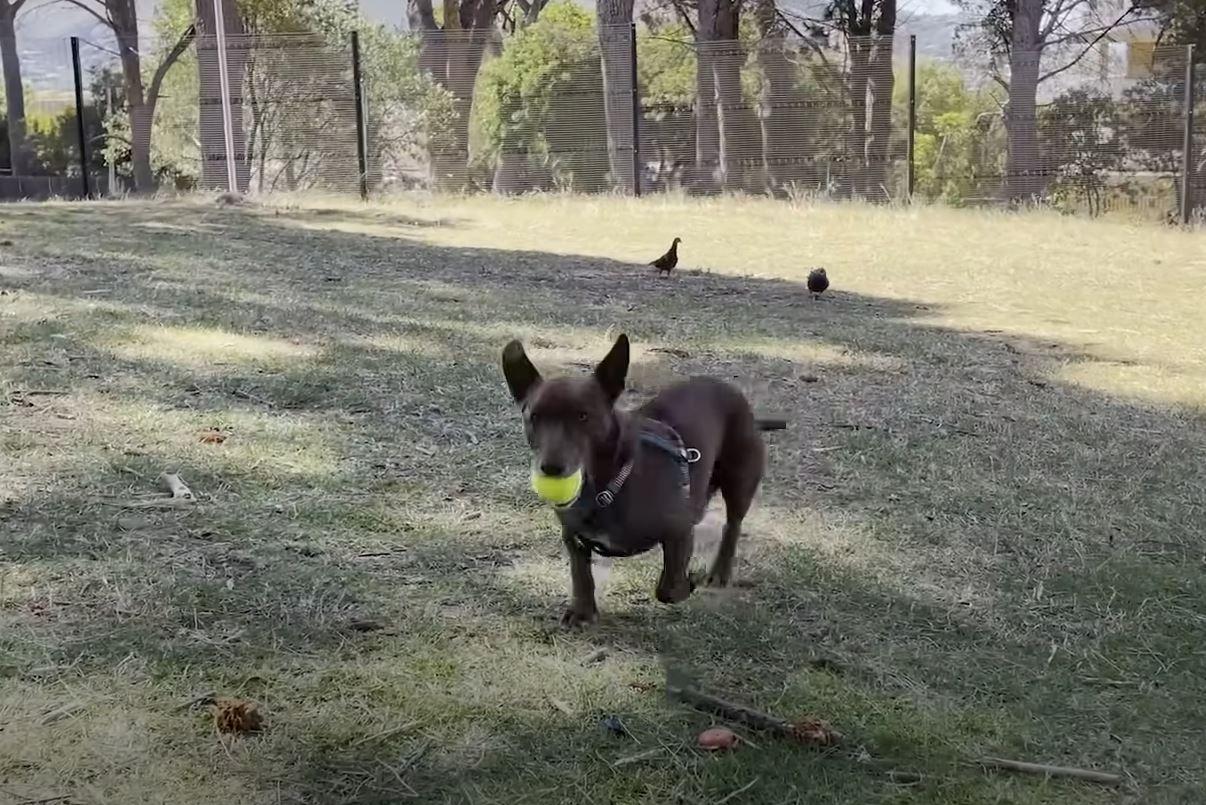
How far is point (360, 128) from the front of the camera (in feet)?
49.4

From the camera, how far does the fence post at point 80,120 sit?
15.5 metres

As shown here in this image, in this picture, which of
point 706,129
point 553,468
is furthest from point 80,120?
point 553,468

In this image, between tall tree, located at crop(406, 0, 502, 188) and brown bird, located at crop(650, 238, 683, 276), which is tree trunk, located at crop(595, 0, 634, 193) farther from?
brown bird, located at crop(650, 238, 683, 276)

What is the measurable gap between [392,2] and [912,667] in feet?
→ 79.2

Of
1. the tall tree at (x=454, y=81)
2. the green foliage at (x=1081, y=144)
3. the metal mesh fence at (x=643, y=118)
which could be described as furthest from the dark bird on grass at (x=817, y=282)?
the tall tree at (x=454, y=81)

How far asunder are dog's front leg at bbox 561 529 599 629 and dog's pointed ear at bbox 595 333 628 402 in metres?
0.44

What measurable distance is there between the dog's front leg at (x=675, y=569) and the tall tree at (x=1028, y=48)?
12.8m

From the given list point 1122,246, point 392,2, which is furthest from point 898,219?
point 392,2

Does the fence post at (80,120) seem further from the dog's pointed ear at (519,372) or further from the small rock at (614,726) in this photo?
the small rock at (614,726)

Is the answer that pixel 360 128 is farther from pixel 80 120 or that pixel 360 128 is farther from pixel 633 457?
pixel 633 457

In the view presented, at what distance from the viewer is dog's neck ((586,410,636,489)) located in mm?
2352

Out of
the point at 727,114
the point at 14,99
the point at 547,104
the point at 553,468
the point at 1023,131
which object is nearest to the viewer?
the point at 553,468

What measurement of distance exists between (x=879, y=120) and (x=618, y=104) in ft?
10.4

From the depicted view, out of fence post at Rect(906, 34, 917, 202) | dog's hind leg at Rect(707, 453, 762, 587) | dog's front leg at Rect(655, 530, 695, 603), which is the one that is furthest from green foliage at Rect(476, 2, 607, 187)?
dog's front leg at Rect(655, 530, 695, 603)
